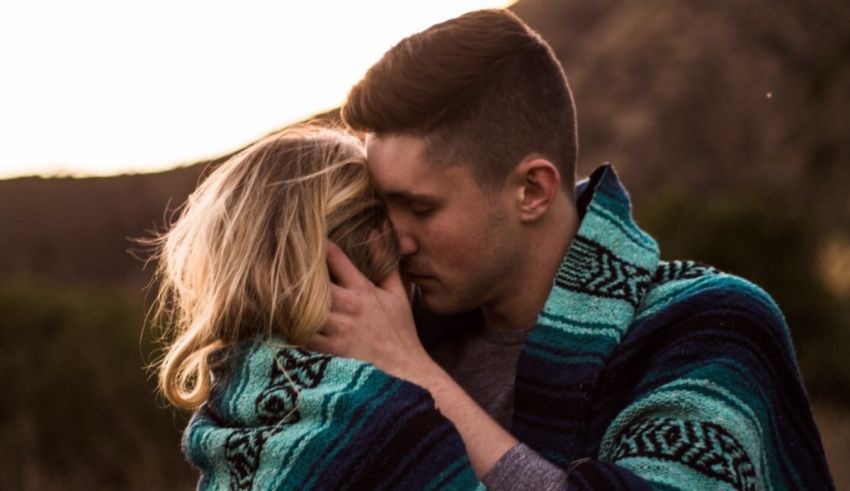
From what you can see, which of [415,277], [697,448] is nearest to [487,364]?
[415,277]

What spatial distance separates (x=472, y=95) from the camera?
2.74 metres

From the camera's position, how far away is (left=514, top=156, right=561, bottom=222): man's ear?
2754 mm

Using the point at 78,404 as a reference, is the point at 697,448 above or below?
above

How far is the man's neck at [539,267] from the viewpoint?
9.12 feet

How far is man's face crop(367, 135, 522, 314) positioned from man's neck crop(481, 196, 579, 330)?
0.15 ft

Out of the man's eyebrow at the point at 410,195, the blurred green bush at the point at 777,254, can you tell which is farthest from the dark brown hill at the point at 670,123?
the man's eyebrow at the point at 410,195

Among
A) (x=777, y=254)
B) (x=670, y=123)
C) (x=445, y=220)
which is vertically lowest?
(x=670, y=123)

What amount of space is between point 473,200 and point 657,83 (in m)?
30.5

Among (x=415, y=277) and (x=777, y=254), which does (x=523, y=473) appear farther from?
(x=777, y=254)

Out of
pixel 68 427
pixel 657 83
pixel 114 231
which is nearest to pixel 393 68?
pixel 68 427

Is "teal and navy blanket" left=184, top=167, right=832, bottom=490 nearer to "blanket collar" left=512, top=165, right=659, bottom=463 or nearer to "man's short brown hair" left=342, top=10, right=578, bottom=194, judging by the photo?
"blanket collar" left=512, top=165, right=659, bottom=463

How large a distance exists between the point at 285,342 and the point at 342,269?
0.74 feet

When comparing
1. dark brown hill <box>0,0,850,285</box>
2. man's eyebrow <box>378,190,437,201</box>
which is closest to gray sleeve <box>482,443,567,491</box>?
man's eyebrow <box>378,190,437,201</box>

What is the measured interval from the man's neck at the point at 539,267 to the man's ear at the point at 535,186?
0.14ft
